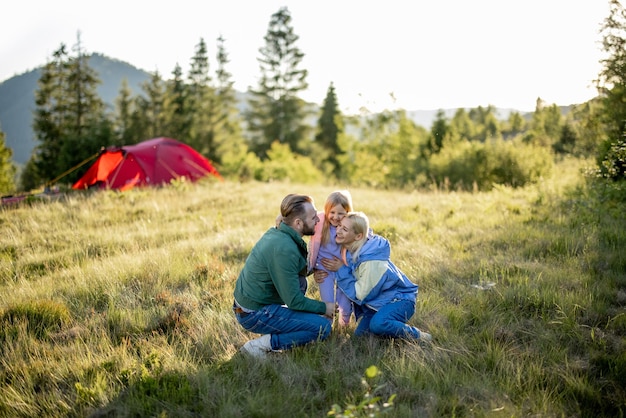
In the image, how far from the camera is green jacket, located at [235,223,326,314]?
319cm

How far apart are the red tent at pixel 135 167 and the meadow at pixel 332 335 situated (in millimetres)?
5744

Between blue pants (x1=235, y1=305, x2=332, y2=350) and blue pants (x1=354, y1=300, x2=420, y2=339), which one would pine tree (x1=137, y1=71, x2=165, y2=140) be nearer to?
blue pants (x1=235, y1=305, x2=332, y2=350)

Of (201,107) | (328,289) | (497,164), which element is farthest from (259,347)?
(201,107)

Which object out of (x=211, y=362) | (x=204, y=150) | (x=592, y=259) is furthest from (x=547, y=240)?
(x=204, y=150)

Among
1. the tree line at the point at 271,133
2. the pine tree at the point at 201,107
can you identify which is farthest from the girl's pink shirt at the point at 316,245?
the pine tree at the point at 201,107

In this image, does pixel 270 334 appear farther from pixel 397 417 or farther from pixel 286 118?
pixel 286 118

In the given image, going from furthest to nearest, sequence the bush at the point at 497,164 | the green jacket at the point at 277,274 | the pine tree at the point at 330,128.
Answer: the pine tree at the point at 330,128, the bush at the point at 497,164, the green jacket at the point at 277,274

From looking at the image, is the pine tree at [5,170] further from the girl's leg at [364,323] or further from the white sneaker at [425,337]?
the white sneaker at [425,337]

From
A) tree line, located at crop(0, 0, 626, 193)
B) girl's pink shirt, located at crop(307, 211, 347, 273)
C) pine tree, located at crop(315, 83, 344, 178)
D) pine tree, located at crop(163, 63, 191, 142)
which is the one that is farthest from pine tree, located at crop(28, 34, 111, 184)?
girl's pink shirt, located at crop(307, 211, 347, 273)

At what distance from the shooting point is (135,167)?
42.3 feet

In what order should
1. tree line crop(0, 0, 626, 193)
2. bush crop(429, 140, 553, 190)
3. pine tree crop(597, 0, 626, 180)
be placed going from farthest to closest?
tree line crop(0, 0, 626, 193) < bush crop(429, 140, 553, 190) < pine tree crop(597, 0, 626, 180)

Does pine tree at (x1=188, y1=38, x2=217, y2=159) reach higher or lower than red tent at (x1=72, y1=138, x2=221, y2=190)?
higher

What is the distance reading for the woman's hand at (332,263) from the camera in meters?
3.64

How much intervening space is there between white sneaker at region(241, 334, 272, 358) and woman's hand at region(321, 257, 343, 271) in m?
0.77
